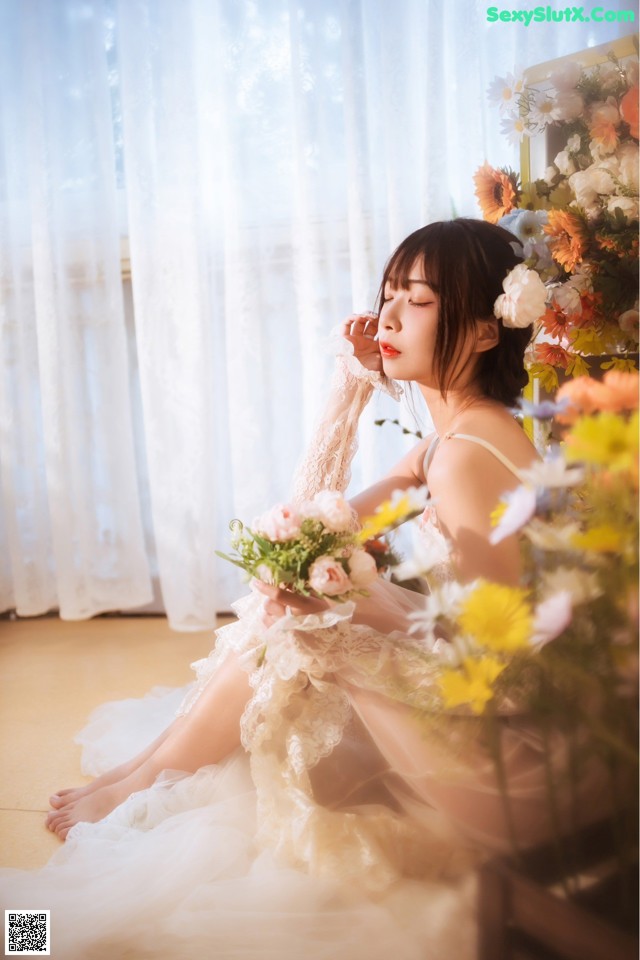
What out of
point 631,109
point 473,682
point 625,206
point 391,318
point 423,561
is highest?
point 631,109

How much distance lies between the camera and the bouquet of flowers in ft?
3.11

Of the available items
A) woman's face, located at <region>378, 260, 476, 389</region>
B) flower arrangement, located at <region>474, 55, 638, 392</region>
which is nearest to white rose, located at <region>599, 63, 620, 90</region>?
flower arrangement, located at <region>474, 55, 638, 392</region>

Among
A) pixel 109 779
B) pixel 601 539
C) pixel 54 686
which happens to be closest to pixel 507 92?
pixel 601 539

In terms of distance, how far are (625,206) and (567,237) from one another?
96 millimetres

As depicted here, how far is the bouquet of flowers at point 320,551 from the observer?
95 centimetres

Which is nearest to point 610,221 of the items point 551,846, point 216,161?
point 551,846

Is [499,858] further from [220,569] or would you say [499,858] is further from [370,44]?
[370,44]

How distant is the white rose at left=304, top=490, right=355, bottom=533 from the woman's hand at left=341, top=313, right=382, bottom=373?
0.55 metres

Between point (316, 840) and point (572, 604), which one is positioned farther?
point (316, 840)

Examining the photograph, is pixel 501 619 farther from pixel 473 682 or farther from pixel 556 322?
pixel 556 322

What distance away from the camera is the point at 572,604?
0.76m

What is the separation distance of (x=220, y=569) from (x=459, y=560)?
1734 mm

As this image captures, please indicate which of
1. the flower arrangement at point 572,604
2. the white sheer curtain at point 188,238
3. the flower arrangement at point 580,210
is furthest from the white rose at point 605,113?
the white sheer curtain at point 188,238

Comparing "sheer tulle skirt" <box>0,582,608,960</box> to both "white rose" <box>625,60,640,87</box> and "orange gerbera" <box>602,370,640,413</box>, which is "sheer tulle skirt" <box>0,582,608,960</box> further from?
"white rose" <box>625,60,640,87</box>
